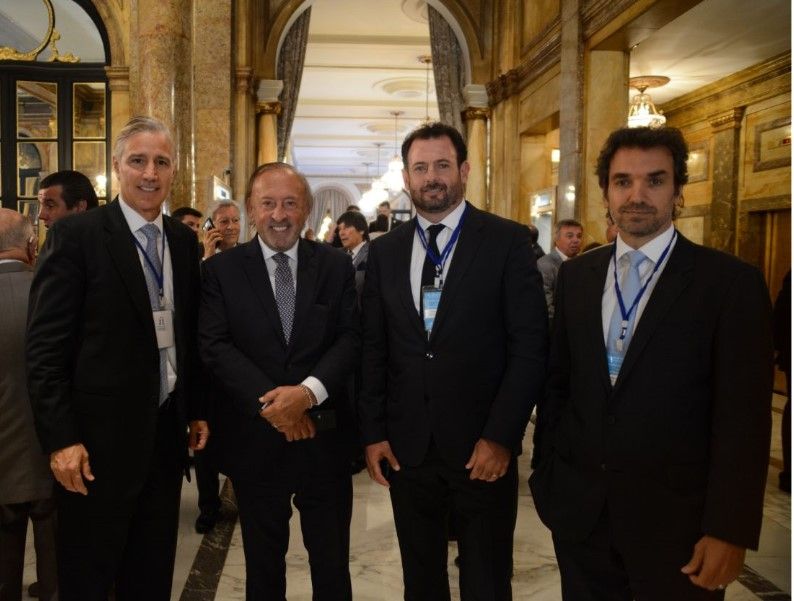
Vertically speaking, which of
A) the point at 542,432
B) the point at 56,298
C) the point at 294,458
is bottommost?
the point at 294,458

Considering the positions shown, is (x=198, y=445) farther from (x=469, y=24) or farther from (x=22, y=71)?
(x=469, y=24)

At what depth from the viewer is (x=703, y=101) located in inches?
428

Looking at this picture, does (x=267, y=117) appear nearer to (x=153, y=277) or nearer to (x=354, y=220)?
(x=354, y=220)

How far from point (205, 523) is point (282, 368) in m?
1.81

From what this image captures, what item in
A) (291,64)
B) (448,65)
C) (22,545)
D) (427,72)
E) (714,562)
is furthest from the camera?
(427,72)

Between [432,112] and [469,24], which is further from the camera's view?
[432,112]

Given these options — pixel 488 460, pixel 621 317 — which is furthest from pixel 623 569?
pixel 621 317

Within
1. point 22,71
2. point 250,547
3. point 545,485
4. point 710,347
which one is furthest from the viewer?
point 22,71

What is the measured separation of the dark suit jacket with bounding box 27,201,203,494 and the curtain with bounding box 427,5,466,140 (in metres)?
9.76

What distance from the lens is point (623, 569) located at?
1793 mm

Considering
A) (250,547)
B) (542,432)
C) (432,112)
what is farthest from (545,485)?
(432,112)

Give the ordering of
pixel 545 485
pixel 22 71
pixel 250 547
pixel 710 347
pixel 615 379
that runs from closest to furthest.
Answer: pixel 710 347, pixel 615 379, pixel 545 485, pixel 250 547, pixel 22 71

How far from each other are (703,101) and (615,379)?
1056cm

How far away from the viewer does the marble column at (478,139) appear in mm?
10703
